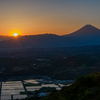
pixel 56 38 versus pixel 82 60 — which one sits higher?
pixel 56 38

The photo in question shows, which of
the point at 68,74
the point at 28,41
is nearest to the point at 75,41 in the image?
the point at 28,41

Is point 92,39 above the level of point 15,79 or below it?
above

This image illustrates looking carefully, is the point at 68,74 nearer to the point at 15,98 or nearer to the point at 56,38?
the point at 15,98

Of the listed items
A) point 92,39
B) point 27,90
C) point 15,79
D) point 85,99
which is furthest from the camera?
point 92,39

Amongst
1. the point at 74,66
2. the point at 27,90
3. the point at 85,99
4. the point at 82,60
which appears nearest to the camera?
the point at 85,99

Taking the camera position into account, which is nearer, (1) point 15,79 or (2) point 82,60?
(1) point 15,79

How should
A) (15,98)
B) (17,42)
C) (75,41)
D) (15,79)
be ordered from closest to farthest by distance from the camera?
(15,98)
(15,79)
(17,42)
(75,41)

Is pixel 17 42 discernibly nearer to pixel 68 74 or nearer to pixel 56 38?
pixel 56 38

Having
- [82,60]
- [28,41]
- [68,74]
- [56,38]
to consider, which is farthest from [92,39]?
[68,74]

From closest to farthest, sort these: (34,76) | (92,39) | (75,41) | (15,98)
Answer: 1. (15,98)
2. (34,76)
3. (75,41)
4. (92,39)
